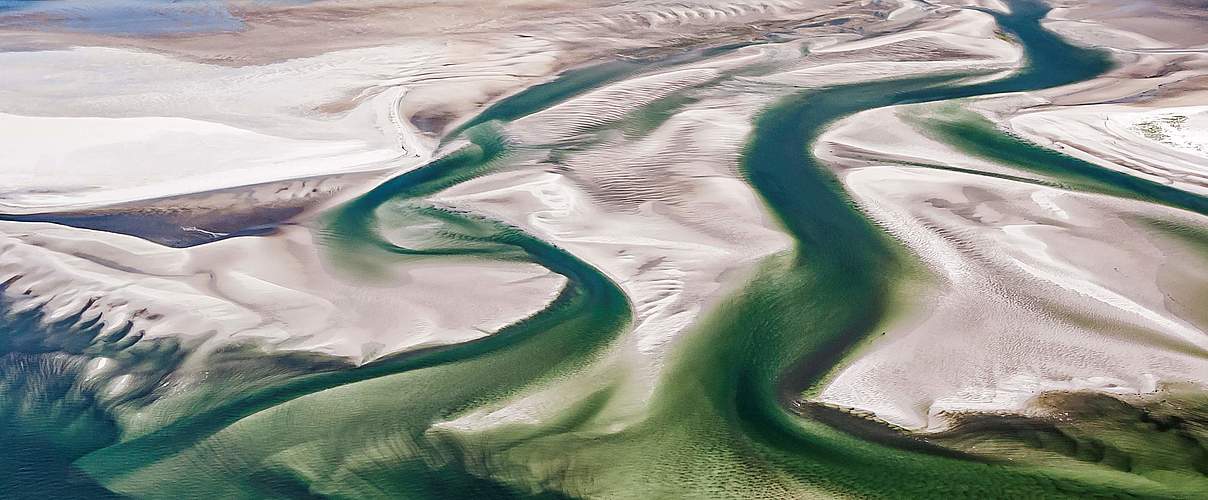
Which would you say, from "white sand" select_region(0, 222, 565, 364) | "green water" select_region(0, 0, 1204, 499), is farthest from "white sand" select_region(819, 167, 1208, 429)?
"white sand" select_region(0, 222, 565, 364)

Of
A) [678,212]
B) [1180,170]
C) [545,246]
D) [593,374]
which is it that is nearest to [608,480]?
[593,374]

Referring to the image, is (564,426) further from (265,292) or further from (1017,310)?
(1017,310)

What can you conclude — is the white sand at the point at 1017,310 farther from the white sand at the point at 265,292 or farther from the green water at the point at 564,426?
the white sand at the point at 265,292

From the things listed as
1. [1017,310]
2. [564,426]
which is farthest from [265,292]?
[1017,310]

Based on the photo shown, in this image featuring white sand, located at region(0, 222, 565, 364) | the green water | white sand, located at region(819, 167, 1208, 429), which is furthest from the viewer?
white sand, located at region(0, 222, 565, 364)

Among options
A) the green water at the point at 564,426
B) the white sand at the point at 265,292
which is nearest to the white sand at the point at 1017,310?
the green water at the point at 564,426

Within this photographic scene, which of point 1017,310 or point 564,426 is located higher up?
point 1017,310

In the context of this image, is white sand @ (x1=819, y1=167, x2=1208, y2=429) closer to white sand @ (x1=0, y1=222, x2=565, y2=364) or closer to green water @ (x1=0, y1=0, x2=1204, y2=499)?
green water @ (x1=0, y1=0, x2=1204, y2=499)

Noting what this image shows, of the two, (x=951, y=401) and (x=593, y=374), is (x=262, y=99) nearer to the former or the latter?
(x=593, y=374)
